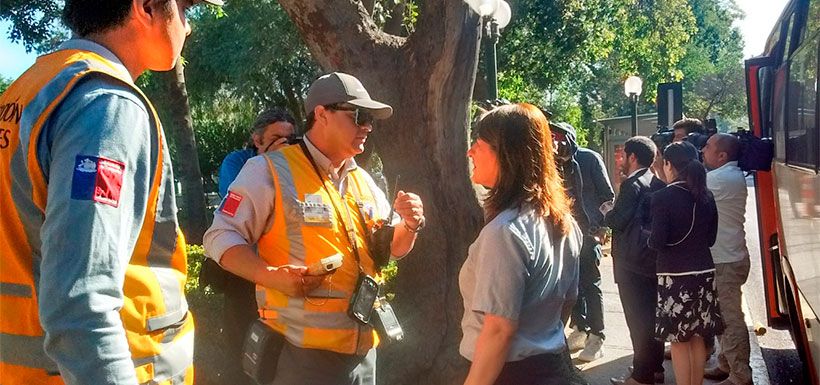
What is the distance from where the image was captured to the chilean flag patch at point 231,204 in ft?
9.92

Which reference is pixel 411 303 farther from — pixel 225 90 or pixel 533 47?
pixel 225 90

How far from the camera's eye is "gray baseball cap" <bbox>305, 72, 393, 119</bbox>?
3.23 meters

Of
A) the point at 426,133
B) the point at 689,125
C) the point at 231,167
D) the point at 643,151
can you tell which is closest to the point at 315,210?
the point at 231,167

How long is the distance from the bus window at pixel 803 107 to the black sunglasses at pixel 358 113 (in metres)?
2.18

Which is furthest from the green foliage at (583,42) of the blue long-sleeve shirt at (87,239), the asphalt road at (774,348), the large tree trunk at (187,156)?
the blue long-sleeve shirt at (87,239)

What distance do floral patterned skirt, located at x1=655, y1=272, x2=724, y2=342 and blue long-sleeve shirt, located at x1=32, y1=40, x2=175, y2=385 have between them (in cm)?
Answer: 432

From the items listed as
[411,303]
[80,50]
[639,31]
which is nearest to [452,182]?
[411,303]

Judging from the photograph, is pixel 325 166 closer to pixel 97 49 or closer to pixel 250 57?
pixel 97 49

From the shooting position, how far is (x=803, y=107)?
14.8ft

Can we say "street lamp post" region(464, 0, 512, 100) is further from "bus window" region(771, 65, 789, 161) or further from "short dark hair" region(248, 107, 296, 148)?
"short dark hair" region(248, 107, 296, 148)

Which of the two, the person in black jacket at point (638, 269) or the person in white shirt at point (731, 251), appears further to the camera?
the person in white shirt at point (731, 251)

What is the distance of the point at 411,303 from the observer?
5828 millimetres

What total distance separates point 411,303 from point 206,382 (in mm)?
1502

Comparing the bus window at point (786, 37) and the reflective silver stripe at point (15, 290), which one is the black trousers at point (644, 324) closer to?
the bus window at point (786, 37)
